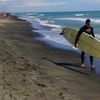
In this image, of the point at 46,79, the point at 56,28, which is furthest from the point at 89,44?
the point at 56,28

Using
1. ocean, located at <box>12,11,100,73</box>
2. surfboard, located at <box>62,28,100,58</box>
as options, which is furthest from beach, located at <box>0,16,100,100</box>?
ocean, located at <box>12,11,100,73</box>

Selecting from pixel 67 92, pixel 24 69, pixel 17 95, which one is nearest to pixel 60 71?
pixel 24 69

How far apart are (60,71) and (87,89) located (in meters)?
2.27

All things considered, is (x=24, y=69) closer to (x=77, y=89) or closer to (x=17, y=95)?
(x=77, y=89)

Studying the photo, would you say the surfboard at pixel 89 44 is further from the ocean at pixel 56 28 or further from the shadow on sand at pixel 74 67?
the shadow on sand at pixel 74 67

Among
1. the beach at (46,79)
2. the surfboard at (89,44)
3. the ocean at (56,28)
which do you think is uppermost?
the surfboard at (89,44)

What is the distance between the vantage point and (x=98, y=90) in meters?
8.57

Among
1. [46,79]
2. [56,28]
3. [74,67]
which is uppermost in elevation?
[46,79]

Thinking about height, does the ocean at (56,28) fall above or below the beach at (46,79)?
below

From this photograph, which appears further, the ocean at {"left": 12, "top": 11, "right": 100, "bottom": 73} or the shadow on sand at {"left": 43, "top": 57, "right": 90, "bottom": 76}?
the ocean at {"left": 12, "top": 11, "right": 100, "bottom": 73}

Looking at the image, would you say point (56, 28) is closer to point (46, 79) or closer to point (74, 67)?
point (74, 67)

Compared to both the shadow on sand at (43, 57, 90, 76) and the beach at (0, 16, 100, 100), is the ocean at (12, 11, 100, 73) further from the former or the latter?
the beach at (0, 16, 100, 100)

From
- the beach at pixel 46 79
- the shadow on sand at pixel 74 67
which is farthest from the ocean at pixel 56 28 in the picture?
the beach at pixel 46 79

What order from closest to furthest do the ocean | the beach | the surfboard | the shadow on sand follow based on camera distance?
1. the beach
2. the shadow on sand
3. the surfboard
4. the ocean
